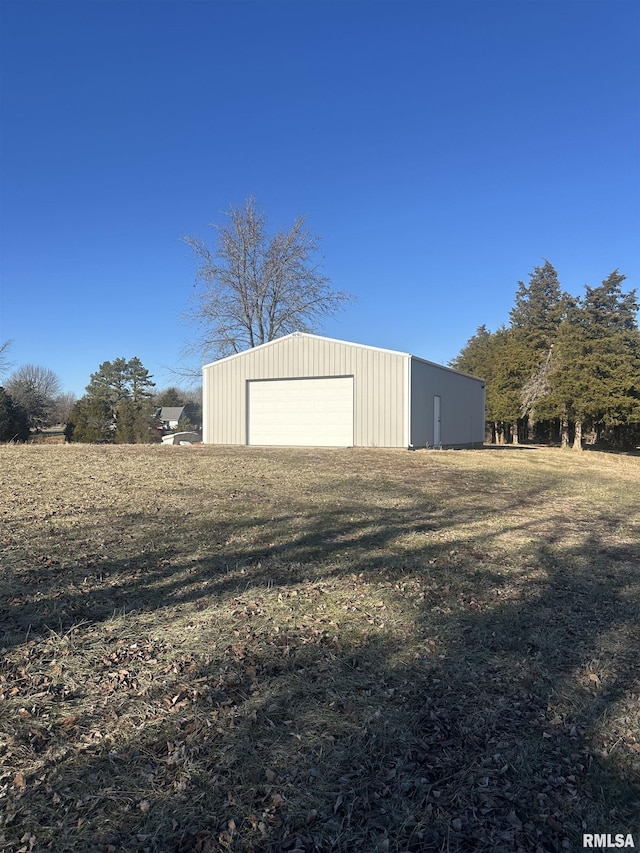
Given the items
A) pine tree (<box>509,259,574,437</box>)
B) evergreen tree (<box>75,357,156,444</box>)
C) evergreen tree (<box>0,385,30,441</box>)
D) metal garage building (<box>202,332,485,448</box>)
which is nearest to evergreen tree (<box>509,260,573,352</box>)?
pine tree (<box>509,259,574,437</box>)

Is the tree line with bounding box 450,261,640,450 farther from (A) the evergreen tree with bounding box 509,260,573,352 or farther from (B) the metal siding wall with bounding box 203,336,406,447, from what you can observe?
(B) the metal siding wall with bounding box 203,336,406,447

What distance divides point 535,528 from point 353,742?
467 cm

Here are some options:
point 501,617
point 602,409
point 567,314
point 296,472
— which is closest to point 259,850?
point 501,617

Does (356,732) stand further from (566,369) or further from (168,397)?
(168,397)

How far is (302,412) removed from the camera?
17.7 metres

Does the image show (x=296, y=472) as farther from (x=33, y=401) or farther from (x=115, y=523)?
(x=33, y=401)

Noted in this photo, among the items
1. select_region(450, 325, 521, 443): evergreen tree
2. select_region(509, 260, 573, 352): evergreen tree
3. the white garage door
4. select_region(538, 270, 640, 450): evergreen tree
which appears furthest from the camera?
Result: select_region(509, 260, 573, 352): evergreen tree

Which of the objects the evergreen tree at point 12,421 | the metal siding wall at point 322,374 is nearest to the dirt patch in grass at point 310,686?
the metal siding wall at point 322,374

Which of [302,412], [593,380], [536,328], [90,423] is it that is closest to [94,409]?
[90,423]

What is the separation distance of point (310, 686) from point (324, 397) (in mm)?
15131

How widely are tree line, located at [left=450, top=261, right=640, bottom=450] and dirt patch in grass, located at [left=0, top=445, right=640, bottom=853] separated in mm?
23219

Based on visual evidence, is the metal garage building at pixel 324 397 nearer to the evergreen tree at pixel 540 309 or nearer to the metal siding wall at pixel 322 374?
the metal siding wall at pixel 322 374

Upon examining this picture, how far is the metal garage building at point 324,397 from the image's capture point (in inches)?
647

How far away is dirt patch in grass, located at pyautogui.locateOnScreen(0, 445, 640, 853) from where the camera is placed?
5.73 feet
